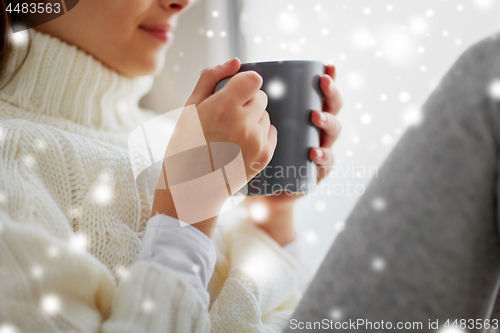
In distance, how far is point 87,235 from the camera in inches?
15.3

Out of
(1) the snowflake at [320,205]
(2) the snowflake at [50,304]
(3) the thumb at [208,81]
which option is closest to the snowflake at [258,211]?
(1) the snowflake at [320,205]

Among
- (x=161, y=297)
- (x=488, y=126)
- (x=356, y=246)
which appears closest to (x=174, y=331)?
(x=161, y=297)

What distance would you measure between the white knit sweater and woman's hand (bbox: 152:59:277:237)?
0.07 metres

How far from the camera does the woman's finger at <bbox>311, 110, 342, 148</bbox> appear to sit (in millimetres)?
422

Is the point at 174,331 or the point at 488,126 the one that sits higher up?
the point at 488,126

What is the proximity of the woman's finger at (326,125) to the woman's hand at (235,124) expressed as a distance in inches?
2.3

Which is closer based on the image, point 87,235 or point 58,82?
point 87,235

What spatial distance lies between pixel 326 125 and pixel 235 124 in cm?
14

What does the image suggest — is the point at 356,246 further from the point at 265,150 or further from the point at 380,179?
the point at 265,150

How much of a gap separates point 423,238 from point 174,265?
0.76 ft

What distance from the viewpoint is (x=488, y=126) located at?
0.22 metres

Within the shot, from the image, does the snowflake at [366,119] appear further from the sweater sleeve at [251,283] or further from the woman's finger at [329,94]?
the sweater sleeve at [251,283]

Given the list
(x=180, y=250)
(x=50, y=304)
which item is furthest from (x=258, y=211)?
(x=50, y=304)

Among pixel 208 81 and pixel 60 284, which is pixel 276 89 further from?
pixel 60 284
